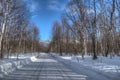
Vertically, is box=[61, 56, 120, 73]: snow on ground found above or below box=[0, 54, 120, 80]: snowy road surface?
above

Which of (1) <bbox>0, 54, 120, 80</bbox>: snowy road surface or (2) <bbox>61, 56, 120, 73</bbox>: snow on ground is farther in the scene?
(2) <bbox>61, 56, 120, 73</bbox>: snow on ground

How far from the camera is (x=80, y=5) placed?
139 ft

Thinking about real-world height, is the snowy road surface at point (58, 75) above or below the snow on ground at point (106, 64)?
below

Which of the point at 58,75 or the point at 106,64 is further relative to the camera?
the point at 106,64

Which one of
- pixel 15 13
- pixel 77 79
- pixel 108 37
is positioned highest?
pixel 15 13

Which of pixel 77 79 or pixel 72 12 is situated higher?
pixel 72 12

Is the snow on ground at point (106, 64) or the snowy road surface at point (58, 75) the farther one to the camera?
the snow on ground at point (106, 64)

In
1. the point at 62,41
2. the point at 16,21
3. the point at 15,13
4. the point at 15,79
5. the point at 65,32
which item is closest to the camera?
the point at 15,79

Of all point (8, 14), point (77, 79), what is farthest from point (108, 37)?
point (77, 79)

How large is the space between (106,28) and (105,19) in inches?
78.7

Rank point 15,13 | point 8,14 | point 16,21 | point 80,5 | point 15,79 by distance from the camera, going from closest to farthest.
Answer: point 15,79
point 8,14
point 15,13
point 16,21
point 80,5

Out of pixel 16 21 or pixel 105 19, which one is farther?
pixel 105 19

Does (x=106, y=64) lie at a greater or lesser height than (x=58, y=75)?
greater

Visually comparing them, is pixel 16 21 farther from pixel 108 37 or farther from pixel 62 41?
pixel 62 41
